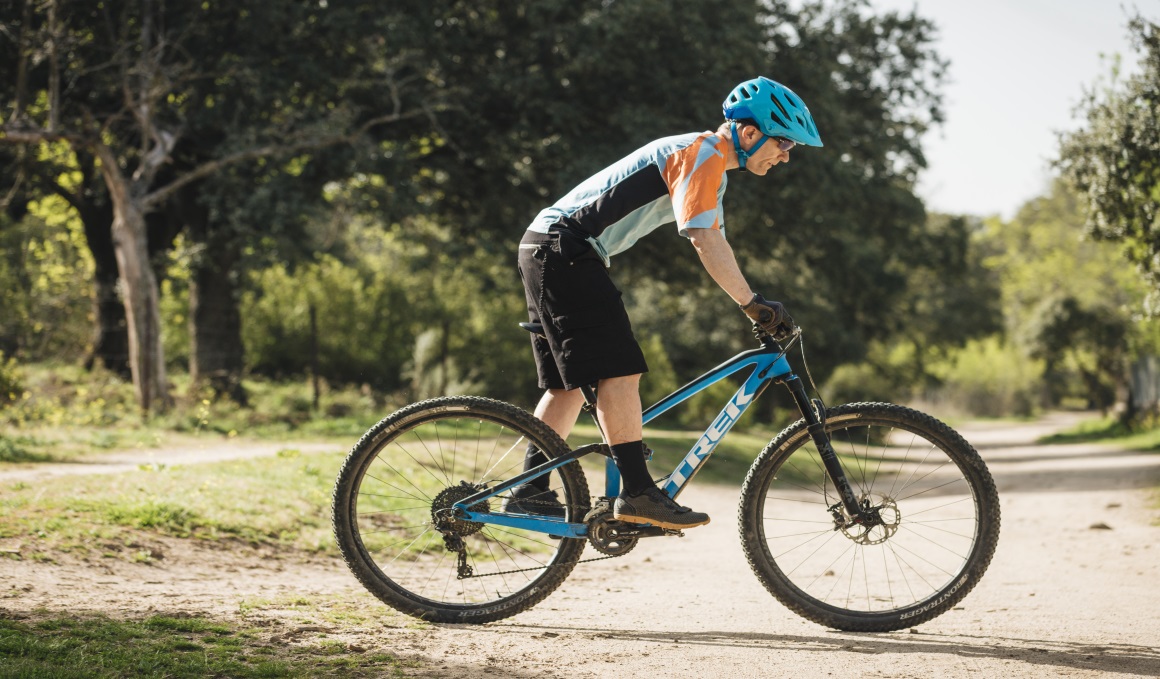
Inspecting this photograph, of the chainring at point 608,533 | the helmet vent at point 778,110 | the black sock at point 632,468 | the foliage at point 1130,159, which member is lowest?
the chainring at point 608,533

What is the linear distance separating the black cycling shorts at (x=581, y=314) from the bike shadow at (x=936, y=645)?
40.7 inches

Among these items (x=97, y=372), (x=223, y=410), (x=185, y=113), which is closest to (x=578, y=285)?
(x=223, y=410)

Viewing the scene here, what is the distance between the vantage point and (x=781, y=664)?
3615mm

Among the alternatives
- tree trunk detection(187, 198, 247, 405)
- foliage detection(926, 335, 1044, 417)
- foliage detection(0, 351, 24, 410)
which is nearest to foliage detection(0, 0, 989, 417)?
tree trunk detection(187, 198, 247, 405)

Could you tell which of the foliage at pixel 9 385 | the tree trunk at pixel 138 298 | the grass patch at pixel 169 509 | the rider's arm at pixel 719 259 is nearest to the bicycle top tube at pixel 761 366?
the rider's arm at pixel 719 259

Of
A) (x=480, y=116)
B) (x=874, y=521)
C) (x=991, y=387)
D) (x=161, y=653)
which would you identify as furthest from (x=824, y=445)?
(x=991, y=387)

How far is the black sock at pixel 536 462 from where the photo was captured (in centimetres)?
429

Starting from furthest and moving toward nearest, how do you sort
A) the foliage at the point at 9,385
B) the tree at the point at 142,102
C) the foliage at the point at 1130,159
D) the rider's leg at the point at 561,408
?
1. the tree at the point at 142,102
2. the foliage at the point at 9,385
3. the foliage at the point at 1130,159
4. the rider's leg at the point at 561,408

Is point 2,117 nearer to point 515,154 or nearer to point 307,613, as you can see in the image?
point 515,154

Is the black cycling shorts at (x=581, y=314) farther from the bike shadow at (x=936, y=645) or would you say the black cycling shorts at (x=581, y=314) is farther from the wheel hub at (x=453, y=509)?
the bike shadow at (x=936, y=645)

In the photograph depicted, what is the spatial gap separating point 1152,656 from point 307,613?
319 centimetres

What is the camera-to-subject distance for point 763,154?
417 cm

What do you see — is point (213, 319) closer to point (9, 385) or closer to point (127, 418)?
point (127, 418)

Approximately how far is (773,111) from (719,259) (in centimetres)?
66
